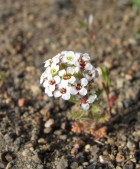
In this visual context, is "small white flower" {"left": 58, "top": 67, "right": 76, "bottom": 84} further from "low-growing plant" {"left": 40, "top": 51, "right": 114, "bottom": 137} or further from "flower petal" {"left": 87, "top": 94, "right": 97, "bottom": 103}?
"flower petal" {"left": 87, "top": 94, "right": 97, "bottom": 103}

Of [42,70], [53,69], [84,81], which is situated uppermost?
[42,70]

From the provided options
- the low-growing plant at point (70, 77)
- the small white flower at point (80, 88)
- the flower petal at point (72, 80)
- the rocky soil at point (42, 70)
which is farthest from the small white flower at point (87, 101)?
the rocky soil at point (42, 70)

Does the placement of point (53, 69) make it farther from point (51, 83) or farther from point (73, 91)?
point (73, 91)

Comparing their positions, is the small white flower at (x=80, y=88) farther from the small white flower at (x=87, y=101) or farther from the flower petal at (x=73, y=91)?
the small white flower at (x=87, y=101)

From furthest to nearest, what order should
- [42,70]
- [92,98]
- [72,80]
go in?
[42,70] < [92,98] < [72,80]

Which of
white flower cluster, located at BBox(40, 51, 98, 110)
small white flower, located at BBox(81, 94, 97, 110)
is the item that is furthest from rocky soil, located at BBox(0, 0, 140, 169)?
white flower cluster, located at BBox(40, 51, 98, 110)

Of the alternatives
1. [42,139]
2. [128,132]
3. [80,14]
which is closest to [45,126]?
[42,139]

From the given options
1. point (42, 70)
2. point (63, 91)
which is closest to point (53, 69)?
point (63, 91)
